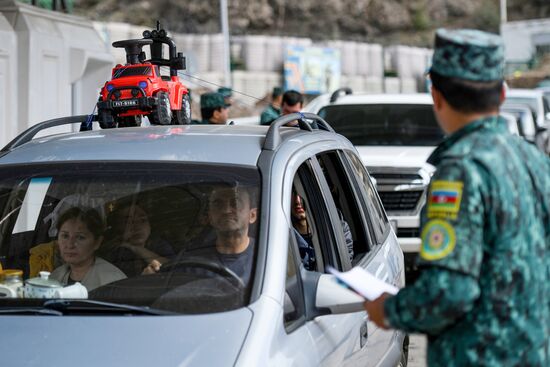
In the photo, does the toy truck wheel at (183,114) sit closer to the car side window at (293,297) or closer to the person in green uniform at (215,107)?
the car side window at (293,297)

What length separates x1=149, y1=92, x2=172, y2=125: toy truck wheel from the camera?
5.81 m

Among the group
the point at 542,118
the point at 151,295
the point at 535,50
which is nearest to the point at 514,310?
the point at 151,295

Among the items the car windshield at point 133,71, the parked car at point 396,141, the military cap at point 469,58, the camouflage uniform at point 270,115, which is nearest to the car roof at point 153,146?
the car windshield at point 133,71

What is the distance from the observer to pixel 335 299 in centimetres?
357

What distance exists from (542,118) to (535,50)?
172 ft

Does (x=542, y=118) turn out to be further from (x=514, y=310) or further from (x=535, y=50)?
(x=535, y=50)

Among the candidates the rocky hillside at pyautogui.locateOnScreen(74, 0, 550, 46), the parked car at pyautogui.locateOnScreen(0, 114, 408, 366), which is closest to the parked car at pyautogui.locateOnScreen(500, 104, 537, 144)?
the parked car at pyautogui.locateOnScreen(0, 114, 408, 366)

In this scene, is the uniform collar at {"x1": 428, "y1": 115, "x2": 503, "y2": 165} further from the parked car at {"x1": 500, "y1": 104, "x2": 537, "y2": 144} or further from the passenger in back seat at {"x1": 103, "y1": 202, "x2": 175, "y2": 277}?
the parked car at {"x1": 500, "y1": 104, "x2": 537, "y2": 144}

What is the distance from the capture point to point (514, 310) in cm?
273

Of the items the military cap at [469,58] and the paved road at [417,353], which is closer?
the military cap at [469,58]

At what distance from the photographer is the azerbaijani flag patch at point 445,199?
2.70 m

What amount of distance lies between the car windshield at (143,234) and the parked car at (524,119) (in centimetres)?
1104

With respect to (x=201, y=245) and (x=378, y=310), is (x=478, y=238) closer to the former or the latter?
(x=378, y=310)

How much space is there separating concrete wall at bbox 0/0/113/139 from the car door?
246 inches
